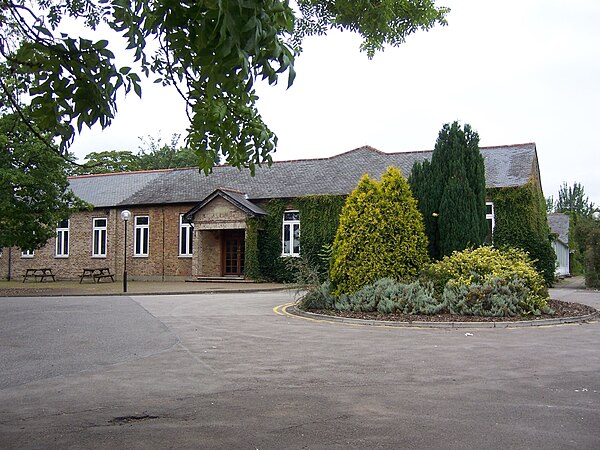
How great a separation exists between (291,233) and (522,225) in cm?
1111

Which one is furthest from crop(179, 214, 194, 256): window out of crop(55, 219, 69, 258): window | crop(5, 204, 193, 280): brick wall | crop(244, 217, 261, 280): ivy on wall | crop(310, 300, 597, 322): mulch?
crop(310, 300, 597, 322): mulch

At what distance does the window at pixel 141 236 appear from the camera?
3409 centimetres

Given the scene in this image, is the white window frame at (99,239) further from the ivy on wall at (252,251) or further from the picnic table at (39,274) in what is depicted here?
the ivy on wall at (252,251)

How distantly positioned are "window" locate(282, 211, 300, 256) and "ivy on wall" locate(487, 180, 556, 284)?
9.51 metres

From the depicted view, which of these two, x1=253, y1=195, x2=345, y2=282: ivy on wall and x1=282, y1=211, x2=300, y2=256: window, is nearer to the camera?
x1=253, y1=195, x2=345, y2=282: ivy on wall

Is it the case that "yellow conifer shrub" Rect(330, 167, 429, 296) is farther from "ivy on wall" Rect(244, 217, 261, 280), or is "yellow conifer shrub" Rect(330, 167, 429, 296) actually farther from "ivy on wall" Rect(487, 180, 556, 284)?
"ivy on wall" Rect(244, 217, 261, 280)

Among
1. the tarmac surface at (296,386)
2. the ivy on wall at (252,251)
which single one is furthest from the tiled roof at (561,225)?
the tarmac surface at (296,386)

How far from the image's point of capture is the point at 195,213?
31359 millimetres

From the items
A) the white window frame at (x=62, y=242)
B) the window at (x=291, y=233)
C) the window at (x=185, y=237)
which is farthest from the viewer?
the white window frame at (x=62, y=242)

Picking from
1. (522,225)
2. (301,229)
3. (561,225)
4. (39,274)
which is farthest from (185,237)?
(561,225)

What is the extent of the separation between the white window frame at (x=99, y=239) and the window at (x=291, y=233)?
1105cm

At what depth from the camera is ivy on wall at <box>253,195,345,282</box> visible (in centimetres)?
2972

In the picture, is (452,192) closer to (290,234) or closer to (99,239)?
(290,234)

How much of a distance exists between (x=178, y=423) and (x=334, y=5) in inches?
228
